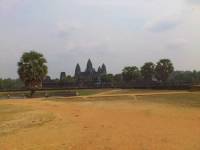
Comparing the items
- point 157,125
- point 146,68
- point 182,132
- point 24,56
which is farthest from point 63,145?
point 146,68

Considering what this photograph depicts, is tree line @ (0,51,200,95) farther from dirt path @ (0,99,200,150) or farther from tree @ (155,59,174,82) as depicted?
dirt path @ (0,99,200,150)

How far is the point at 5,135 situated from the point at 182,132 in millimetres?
7089

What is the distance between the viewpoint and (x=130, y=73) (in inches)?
4828

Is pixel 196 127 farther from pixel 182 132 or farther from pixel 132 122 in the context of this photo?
pixel 132 122

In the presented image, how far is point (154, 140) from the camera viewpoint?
16.2 m

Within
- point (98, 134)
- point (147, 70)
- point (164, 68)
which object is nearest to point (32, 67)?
point (98, 134)

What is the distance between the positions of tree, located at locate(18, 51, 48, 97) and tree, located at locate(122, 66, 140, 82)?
54912 millimetres

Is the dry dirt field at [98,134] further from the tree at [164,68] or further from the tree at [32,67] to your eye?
the tree at [164,68]

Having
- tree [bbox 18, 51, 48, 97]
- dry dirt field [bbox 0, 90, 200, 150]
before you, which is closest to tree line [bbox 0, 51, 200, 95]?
tree [bbox 18, 51, 48, 97]

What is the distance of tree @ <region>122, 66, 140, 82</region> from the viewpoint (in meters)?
122

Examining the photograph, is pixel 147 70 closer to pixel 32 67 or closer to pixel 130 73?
pixel 130 73

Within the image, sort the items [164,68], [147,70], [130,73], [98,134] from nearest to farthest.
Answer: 1. [98,134]
2. [164,68]
3. [130,73]
4. [147,70]

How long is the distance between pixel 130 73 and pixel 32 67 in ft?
190

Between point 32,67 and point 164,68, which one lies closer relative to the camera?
point 32,67
